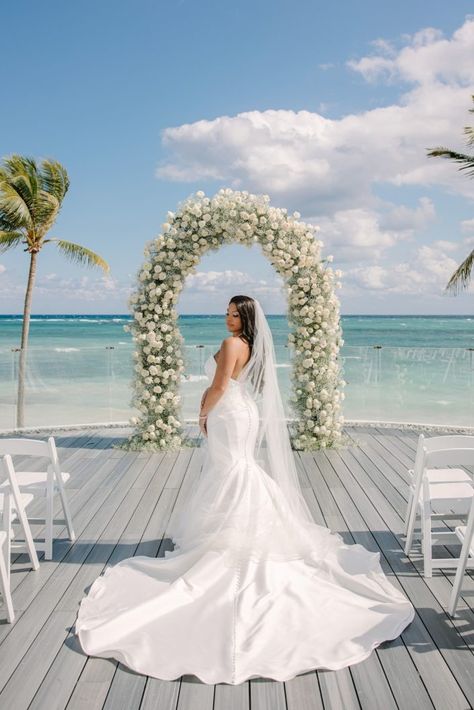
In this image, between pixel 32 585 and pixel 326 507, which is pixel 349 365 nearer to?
pixel 326 507

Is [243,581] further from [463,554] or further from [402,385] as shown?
[402,385]

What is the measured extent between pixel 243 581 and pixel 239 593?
117mm

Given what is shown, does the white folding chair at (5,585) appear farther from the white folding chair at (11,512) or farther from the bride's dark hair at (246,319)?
the bride's dark hair at (246,319)

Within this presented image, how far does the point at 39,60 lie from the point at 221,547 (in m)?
15.7

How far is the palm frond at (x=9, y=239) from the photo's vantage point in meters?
11.1

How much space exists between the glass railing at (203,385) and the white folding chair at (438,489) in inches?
187

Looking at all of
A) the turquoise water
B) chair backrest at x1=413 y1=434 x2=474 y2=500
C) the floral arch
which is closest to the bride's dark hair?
chair backrest at x1=413 y1=434 x2=474 y2=500

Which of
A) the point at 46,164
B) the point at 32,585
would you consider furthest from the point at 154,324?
the point at 46,164

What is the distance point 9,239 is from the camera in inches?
442

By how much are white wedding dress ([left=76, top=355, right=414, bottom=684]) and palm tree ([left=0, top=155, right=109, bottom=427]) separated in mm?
7477

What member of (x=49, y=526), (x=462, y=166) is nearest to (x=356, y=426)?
(x=462, y=166)

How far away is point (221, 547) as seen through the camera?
343 cm

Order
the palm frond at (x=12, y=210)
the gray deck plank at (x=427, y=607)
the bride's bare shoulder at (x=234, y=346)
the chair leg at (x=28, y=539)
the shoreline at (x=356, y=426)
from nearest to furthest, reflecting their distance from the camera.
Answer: the gray deck plank at (x=427, y=607) → the chair leg at (x=28, y=539) → the bride's bare shoulder at (x=234, y=346) → the shoreline at (x=356, y=426) → the palm frond at (x=12, y=210)

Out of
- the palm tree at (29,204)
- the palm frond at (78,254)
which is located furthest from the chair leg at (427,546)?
the palm frond at (78,254)
